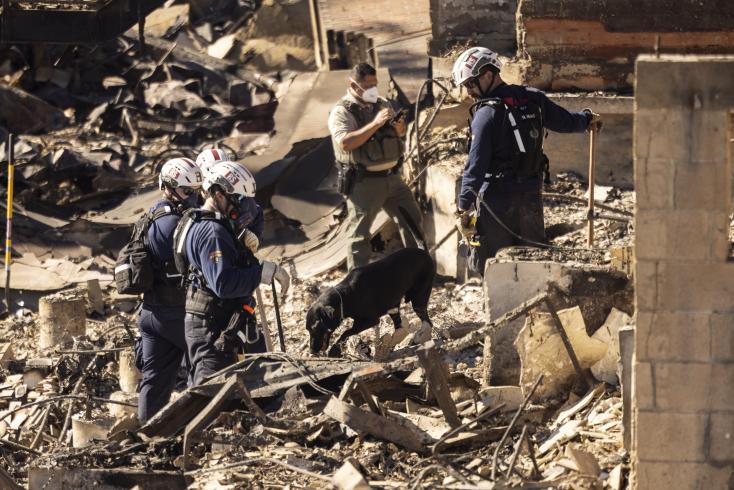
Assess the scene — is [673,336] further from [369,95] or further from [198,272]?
[369,95]

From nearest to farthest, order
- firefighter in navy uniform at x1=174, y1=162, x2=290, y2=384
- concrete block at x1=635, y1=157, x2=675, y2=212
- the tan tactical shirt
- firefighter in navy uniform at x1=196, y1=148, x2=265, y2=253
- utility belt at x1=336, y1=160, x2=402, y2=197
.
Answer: concrete block at x1=635, y1=157, x2=675, y2=212 < firefighter in navy uniform at x1=174, y1=162, x2=290, y2=384 < firefighter in navy uniform at x1=196, y1=148, x2=265, y2=253 < the tan tactical shirt < utility belt at x1=336, y1=160, x2=402, y2=197

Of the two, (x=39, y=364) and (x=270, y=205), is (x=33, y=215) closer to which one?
(x=270, y=205)

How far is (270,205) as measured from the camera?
47.4 ft

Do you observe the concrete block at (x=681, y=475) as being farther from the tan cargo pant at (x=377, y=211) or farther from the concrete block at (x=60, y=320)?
the concrete block at (x=60, y=320)

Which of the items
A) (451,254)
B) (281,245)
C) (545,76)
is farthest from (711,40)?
(281,245)

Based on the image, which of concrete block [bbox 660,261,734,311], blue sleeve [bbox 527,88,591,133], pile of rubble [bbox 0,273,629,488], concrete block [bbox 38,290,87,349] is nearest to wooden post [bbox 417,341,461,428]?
pile of rubble [bbox 0,273,629,488]

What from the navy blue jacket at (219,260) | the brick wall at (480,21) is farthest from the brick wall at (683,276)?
the brick wall at (480,21)

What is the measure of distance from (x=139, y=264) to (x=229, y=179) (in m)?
0.98

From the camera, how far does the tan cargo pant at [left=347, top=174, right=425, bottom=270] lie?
35.0ft

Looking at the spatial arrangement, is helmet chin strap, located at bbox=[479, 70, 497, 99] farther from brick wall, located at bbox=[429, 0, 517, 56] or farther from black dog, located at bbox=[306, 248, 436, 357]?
brick wall, located at bbox=[429, 0, 517, 56]

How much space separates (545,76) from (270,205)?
375cm

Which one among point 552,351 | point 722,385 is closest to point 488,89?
point 552,351

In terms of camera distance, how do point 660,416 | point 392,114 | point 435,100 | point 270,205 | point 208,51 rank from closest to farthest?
point 660,416 → point 392,114 → point 435,100 → point 270,205 → point 208,51

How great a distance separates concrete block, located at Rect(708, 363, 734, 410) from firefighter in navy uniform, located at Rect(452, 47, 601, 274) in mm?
2944
